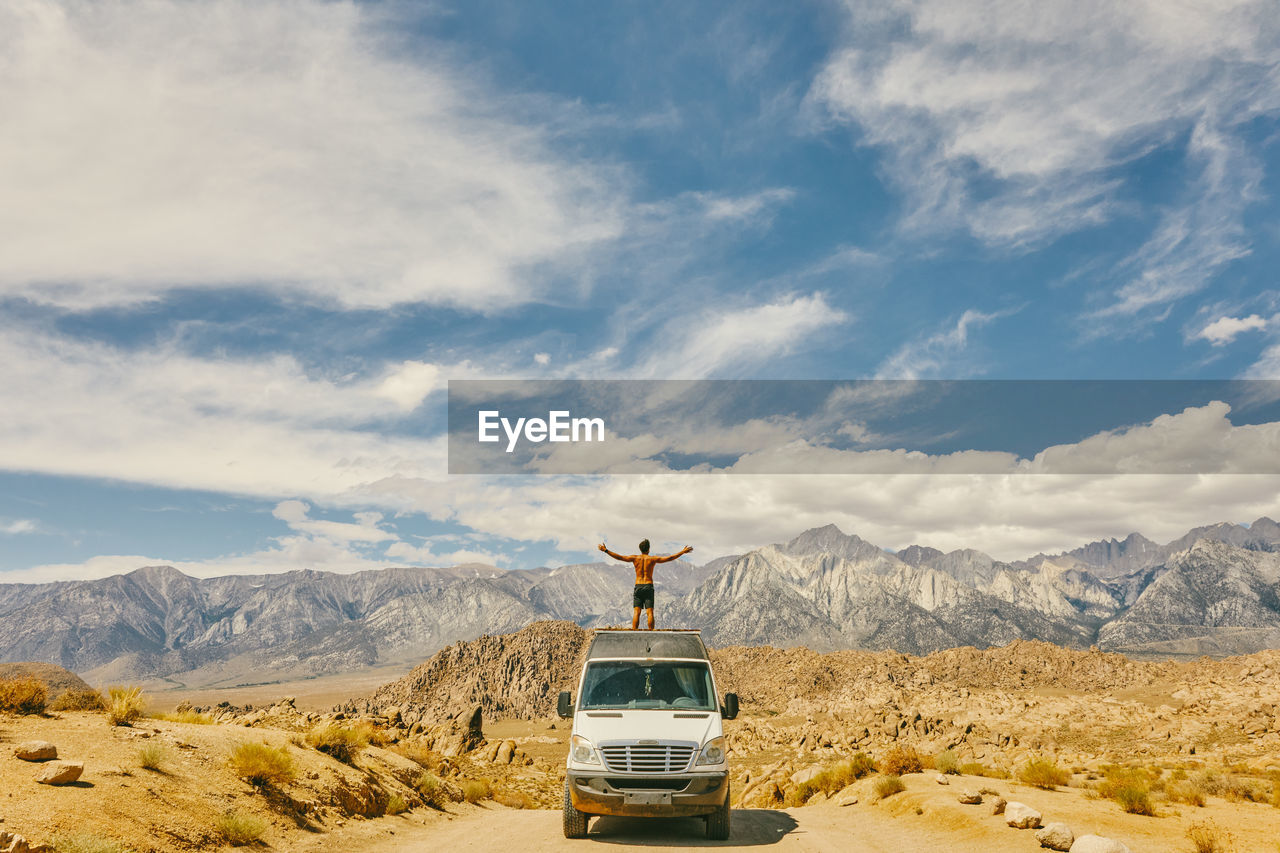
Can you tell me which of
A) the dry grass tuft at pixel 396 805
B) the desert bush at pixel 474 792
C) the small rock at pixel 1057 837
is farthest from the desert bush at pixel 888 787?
the dry grass tuft at pixel 396 805

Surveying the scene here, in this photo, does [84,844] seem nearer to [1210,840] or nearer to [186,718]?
[186,718]

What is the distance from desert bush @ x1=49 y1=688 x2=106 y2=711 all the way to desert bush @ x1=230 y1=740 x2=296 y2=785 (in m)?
3.41

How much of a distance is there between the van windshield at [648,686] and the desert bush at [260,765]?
235 inches

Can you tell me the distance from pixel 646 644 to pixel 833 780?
14.3m

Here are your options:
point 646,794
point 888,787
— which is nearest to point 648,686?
point 646,794

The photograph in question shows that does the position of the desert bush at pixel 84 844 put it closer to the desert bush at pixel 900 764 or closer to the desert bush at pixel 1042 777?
the desert bush at pixel 900 764

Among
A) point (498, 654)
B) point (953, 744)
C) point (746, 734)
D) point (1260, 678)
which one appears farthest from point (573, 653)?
point (1260, 678)

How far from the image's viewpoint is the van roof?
42.3 feet

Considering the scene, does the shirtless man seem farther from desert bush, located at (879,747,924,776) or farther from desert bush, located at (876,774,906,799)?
desert bush, located at (879,747,924,776)

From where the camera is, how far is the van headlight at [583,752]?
11219 millimetres

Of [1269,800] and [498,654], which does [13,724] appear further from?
[498,654]

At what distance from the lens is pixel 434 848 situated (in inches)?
475

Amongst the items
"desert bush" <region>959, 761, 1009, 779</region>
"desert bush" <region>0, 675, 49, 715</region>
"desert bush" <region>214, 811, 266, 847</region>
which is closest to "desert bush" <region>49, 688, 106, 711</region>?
"desert bush" <region>0, 675, 49, 715</region>

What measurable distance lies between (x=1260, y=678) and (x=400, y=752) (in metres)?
81.2
